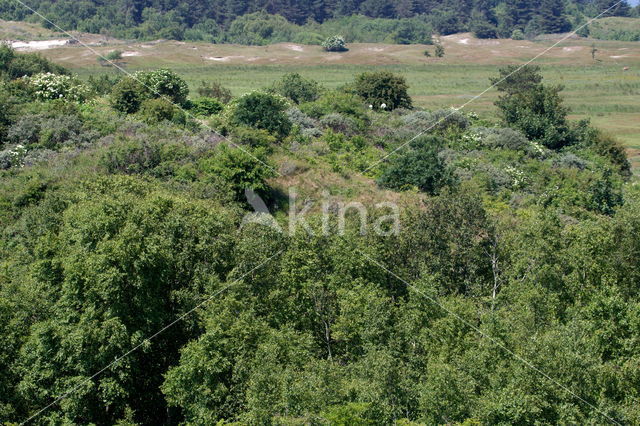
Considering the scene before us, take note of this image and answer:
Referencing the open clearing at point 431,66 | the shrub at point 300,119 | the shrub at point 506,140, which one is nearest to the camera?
the shrub at point 300,119

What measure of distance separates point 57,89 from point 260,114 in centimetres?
1405

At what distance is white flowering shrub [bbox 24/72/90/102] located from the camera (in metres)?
46.8

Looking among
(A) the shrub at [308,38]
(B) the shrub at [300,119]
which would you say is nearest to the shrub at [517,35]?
(A) the shrub at [308,38]

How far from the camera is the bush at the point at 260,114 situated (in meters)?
43.5

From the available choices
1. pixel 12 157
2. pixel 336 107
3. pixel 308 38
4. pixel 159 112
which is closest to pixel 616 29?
pixel 308 38

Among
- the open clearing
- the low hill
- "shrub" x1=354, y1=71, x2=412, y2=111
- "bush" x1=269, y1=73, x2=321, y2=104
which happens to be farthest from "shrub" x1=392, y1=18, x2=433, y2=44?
"bush" x1=269, y1=73, x2=321, y2=104

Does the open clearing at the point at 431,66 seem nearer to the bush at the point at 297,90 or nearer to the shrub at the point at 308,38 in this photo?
the bush at the point at 297,90

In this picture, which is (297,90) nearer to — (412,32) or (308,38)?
(308,38)

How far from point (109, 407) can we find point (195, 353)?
3771 millimetres

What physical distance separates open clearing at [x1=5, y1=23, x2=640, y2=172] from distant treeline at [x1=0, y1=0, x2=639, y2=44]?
59.0 feet

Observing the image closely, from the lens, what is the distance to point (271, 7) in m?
146

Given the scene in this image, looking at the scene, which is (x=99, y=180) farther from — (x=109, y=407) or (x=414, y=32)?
(x=414, y=32)

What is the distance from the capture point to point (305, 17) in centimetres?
14600

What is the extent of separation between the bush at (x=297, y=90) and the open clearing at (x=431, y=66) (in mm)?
7880
